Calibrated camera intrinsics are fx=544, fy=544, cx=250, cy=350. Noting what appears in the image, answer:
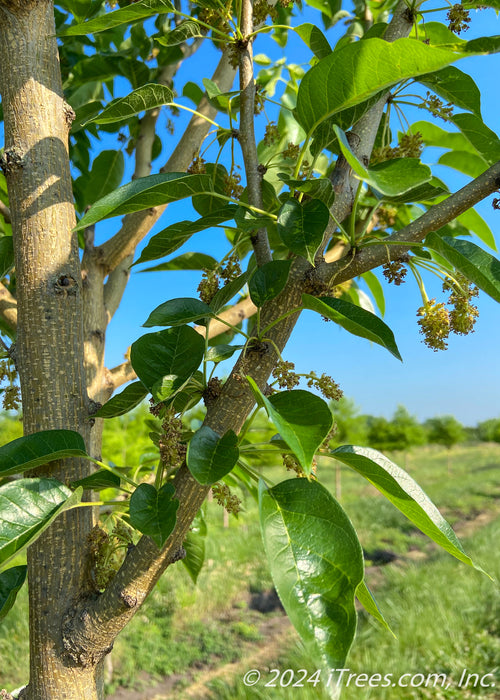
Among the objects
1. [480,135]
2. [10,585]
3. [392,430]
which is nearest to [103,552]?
[10,585]

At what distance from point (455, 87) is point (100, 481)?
2.33ft

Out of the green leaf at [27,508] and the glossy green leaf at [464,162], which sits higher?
the glossy green leaf at [464,162]

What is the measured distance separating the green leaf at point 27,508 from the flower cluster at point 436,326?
A: 49 centimetres

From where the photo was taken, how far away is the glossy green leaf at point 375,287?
1.27 m

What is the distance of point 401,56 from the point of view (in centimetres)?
47

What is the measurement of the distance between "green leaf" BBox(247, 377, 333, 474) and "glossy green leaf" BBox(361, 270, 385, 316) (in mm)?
765

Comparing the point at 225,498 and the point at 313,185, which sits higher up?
the point at 313,185

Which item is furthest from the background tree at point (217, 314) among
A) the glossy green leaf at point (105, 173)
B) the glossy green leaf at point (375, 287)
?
the glossy green leaf at point (105, 173)

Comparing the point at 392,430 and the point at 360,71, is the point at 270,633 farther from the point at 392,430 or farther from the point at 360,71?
the point at 392,430

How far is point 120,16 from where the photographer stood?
695mm

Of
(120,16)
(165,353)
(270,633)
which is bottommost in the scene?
(270,633)

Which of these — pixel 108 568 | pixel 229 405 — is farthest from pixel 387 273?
Answer: pixel 108 568

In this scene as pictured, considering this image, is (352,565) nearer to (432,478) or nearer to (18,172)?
(18,172)

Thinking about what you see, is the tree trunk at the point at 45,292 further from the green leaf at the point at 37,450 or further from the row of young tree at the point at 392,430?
the row of young tree at the point at 392,430
